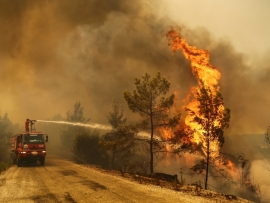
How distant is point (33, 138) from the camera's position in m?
23.8

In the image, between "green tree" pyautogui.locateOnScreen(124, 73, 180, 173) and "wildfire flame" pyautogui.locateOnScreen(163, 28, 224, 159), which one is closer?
"green tree" pyautogui.locateOnScreen(124, 73, 180, 173)

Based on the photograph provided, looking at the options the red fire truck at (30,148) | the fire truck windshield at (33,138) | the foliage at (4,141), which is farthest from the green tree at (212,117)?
the foliage at (4,141)

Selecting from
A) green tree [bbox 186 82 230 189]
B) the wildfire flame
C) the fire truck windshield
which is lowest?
the fire truck windshield

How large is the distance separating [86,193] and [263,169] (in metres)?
44.0

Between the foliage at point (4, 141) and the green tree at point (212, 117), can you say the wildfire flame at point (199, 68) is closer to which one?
the green tree at point (212, 117)

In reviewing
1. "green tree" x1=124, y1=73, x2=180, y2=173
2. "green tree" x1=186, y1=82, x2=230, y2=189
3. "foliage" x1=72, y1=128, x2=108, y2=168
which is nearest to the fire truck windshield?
"green tree" x1=124, y1=73, x2=180, y2=173

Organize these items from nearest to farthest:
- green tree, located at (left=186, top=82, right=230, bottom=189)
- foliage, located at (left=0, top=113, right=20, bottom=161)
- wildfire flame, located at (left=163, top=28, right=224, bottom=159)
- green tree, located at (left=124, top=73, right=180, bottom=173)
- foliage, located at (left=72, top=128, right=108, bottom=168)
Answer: green tree, located at (left=186, top=82, right=230, bottom=189)
green tree, located at (left=124, top=73, right=180, bottom=173)
wildfire flame, located at (left=163, top=28, right=224, bottom=159)
foliage, located at (left=72, top=128, right=108, bottom=168)
foliage, located at (left=0, top=113, right=20, bottom=161)

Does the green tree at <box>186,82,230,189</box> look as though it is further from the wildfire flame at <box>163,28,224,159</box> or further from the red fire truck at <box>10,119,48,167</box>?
the red fire truck at <box>10,119,48,167</box>

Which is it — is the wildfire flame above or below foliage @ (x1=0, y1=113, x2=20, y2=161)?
above

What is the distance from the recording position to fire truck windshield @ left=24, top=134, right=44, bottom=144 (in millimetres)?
23472

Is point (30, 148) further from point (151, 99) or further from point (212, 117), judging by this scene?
point (212, 117)

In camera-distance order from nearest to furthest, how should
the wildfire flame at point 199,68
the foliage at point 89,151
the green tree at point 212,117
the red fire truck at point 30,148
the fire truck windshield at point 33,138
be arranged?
the green tree at point 212,117, the red fire truck at point 30,148, the fire truck windshield at point 33,138, the wildfire flame at point 199,68, the foliage at point 89,151

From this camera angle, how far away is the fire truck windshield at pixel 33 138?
23472 millimetres

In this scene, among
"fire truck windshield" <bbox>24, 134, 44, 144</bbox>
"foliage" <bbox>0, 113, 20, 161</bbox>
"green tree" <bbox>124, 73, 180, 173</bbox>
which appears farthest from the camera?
"foliage" <bbox>0, 113, 20, 161</bbox>
